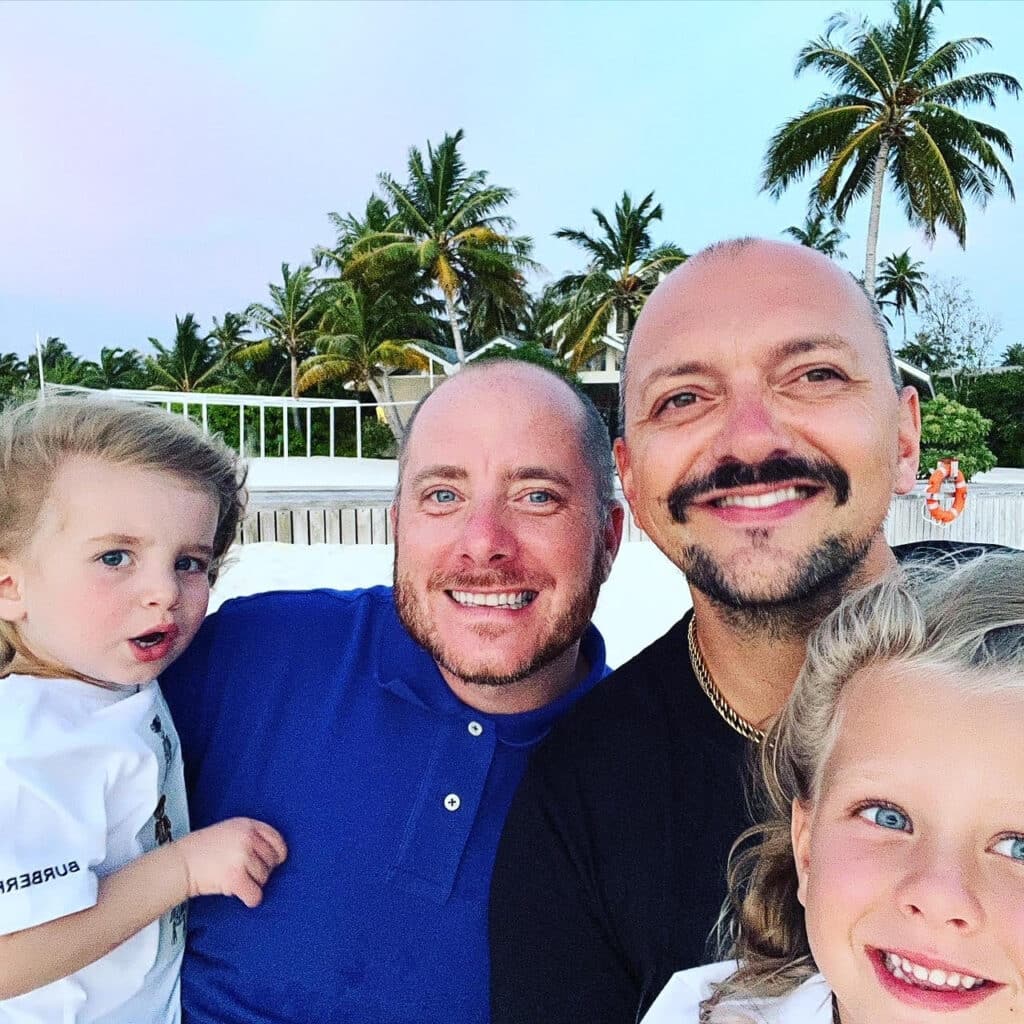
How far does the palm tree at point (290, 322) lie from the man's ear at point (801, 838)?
40511 mm

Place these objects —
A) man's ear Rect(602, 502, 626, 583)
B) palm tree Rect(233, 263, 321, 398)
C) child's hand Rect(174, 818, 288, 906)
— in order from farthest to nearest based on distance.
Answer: palm tree Rect(233, 263, 321, 398) → man's ear Rect(602, 502, 626, 583) → child's hand Rect(174, 818, 288, 906)

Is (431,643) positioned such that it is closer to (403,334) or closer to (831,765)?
(831,765)

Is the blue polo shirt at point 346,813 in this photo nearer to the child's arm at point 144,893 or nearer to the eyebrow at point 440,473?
the child's arm at point 144,893

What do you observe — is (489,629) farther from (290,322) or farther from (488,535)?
(290,322)

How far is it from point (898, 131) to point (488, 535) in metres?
31.0

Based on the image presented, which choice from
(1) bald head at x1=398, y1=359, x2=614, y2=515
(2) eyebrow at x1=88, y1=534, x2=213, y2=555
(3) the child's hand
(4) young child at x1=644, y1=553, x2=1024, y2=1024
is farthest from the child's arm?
(1) bald head at x1=398, y1=359, x2=614, y2=515

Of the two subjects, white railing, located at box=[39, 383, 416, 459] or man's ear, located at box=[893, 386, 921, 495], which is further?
white railing, located at box=[39, 383, 416, 459]

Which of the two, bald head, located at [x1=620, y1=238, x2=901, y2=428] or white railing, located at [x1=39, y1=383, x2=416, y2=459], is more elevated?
bald head, located at [x1=620, y1=238, x2=901, y2=428]

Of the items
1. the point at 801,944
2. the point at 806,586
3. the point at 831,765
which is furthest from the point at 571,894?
the point at 806,586

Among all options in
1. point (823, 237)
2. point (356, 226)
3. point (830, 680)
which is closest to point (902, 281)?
point (823, 237)

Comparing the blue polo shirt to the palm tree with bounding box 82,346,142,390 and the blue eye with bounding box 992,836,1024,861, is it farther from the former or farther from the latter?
the palm tree with bounding box 82,346,142,390

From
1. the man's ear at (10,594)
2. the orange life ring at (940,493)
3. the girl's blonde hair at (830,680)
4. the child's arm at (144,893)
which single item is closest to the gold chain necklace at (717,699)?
the girl's blonde hair at (830,680)

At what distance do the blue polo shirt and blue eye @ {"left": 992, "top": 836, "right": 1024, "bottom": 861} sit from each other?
3.44 ft

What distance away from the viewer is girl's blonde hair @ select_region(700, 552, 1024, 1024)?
128 centimetres
